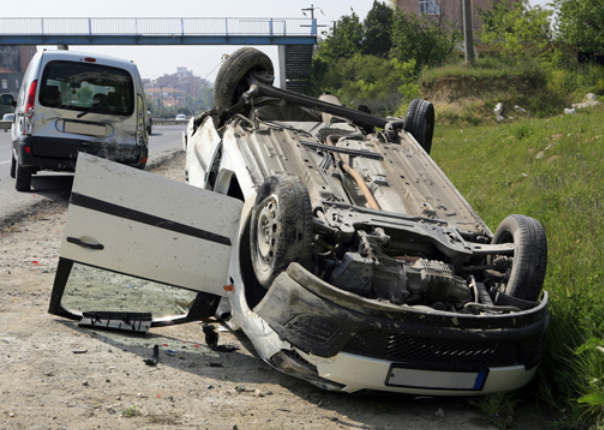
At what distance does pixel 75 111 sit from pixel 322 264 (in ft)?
22.7

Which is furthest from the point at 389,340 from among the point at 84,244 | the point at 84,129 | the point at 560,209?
the point at 84,129

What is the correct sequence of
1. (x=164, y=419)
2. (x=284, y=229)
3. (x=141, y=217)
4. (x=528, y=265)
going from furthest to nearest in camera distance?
(x=141, y=217) < (x=528, y=265) < (x=284, y=229) < (x=164, y=419)

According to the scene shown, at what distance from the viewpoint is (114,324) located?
4.18 metres

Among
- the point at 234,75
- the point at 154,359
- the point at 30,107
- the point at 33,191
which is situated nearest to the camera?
the point at 154,359

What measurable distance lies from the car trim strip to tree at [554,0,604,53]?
2649 cm

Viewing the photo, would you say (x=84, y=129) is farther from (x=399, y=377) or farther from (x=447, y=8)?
(x=447, y=8)

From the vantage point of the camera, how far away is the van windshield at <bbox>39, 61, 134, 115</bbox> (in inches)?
358

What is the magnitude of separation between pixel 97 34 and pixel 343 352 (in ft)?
155

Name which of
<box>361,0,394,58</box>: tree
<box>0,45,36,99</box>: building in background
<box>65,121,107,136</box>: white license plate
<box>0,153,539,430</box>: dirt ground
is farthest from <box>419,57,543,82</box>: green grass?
<box>0,45,36,99</box>: building in background

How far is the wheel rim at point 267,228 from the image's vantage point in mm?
3451

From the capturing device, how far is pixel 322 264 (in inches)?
→ 141

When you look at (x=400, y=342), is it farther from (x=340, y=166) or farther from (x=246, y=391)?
(x=340, y=166)

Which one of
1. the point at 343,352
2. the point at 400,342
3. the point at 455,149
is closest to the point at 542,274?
the point at 400,342

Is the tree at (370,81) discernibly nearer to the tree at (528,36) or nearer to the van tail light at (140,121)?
the tree at (528,36)
